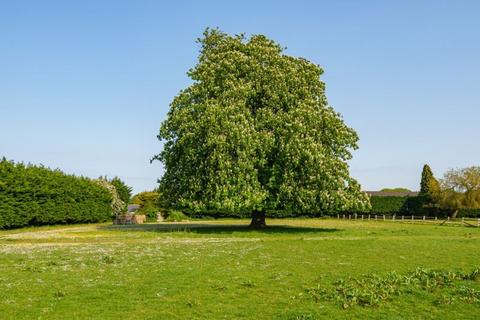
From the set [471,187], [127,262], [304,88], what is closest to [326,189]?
[304,88]

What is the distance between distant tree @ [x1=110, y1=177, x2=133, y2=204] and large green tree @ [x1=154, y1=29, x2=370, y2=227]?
1921 inches

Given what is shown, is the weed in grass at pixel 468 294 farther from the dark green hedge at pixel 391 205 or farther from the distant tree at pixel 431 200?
the dark green hedge at pixel 391 205

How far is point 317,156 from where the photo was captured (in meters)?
45.8

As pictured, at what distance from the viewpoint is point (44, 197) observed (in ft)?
207

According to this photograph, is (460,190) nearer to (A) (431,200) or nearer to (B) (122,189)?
(A) (431,200)

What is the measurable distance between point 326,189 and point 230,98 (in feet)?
43.8

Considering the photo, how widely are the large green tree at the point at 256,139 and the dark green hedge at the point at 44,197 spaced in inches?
753

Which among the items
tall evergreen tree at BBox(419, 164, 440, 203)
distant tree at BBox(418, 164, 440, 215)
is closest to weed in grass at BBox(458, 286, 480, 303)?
distant tree at BBox(418, 164, 440, 215)

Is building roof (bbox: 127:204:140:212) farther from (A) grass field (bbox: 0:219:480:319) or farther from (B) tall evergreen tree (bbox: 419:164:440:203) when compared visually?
(A) grass field (bbox: 0:219:480:319)

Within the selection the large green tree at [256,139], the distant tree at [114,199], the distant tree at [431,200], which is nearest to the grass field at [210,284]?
the large green tree at [256,139]

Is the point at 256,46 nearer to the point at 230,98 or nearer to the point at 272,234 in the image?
the point at 230,98

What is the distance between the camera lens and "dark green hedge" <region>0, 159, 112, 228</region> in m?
56.0

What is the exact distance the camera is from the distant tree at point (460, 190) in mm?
94000

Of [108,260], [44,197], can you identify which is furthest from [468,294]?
[44,197]
